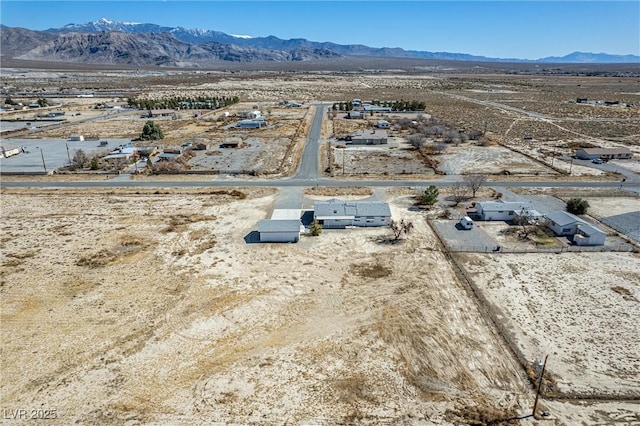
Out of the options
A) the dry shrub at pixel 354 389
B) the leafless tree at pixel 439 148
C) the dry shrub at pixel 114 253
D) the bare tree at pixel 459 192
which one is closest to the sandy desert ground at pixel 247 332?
the dry shrub at pixel 354 389

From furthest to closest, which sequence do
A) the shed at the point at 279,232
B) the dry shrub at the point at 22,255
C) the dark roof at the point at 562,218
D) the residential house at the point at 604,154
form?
the residential house at the point at 604,154 < the dark roof at the point at 562,218 < the shed at the point at 279,232 < the dry shrub at the point at 22,255

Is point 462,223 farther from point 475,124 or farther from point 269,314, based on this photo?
point 475,124

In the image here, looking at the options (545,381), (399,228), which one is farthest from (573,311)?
(399,228)

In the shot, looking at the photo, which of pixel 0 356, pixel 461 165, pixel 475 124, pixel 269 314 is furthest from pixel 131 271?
pixel 475 124

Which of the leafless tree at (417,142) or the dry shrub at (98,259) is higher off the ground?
the leafless tree at (417,142)

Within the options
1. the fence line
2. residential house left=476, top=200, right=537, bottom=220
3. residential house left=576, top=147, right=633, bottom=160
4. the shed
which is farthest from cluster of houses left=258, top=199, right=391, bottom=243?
residential house left=576, top=147, right=633, bottom=160

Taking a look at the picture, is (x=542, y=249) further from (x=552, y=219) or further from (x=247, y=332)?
(x=247, y=332)

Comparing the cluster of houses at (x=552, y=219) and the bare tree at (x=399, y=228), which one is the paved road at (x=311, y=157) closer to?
the bare tree at (x=399, y=228)

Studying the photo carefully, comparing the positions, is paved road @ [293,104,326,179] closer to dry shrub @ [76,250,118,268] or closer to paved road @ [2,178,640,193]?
paved road @ [2,178,640,193]
